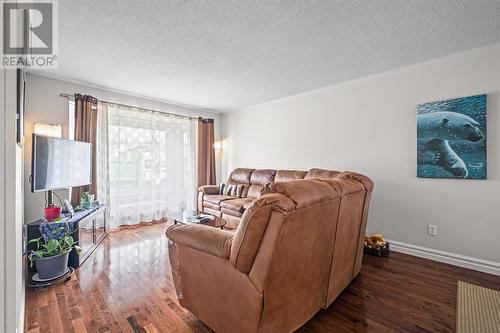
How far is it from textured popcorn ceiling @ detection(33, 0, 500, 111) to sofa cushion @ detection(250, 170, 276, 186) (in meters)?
1.70

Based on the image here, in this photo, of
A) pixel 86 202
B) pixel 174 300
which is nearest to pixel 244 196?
pixel 86 202

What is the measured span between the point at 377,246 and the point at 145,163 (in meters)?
4.17

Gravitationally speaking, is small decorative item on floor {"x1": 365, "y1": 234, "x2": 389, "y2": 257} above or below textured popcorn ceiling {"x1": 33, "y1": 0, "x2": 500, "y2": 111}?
below

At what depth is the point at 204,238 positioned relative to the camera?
1435mm

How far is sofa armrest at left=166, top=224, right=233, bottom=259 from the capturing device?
134 centimetres

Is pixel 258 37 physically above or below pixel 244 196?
above

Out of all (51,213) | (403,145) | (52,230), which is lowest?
(52,230)

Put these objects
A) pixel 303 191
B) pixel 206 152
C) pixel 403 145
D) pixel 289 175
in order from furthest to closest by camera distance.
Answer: pixel 206 152, pixel 289 175, pixel 403 145, pixel 303 191

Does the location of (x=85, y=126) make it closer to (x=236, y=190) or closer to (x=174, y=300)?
(x=236, y=190)

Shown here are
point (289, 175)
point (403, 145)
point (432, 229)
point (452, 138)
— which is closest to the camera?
point (452, 138)

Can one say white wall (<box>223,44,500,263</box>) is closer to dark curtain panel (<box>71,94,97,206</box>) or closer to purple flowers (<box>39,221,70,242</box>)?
dark curtain panel (<box>71,94,97,206</box>)

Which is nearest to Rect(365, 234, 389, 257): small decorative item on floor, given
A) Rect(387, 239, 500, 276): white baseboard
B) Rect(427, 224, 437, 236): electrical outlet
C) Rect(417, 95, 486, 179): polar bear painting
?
Rect(387, 239, 500, 276): white baseboard

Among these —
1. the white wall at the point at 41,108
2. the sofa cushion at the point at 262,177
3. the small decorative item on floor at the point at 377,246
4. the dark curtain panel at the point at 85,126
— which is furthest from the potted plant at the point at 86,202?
the small decorative item on floor at the point at 377,246

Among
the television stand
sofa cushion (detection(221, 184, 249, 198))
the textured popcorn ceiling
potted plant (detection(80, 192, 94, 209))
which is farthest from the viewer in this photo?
sofa cushion (detection(221, 184, 249, 198))
